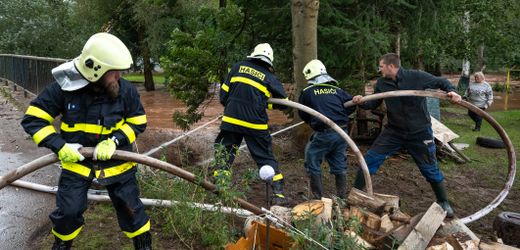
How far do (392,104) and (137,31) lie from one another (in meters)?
24.6

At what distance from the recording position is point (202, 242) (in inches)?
166

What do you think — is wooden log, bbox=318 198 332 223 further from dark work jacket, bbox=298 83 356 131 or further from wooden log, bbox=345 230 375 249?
dark work jacket, bbox=298 83 356 131

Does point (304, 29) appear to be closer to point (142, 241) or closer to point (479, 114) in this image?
point (479, 114)

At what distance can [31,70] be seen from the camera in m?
12.3

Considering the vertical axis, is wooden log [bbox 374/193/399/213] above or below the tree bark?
below

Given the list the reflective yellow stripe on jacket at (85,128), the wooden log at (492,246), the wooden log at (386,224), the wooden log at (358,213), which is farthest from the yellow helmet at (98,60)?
the wooden log at (492,246)

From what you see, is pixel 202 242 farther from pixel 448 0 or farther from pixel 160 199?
pixel 448 0

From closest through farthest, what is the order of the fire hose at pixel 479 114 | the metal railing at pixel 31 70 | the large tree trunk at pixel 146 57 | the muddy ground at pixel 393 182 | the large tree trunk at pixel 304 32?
1. the fire hose at pixel 479 114
2. the muddy ground at pixel 393 182
3. the large tree trunk at pixel 304 32
4. the metal railing at pixel 31 70
5. the large tree trunk at pixel 146 57

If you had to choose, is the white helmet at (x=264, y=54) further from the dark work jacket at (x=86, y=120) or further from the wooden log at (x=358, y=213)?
the wooden log at (x=358, y=213)

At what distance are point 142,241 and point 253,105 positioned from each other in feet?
6.65

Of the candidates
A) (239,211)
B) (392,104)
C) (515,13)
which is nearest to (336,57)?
(392,104)

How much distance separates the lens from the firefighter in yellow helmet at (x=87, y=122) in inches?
138

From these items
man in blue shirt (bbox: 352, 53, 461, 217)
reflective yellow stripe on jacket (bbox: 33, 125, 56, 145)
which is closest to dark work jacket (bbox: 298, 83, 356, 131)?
man in blue shirt (bbox: 352, 53, 461, 217)

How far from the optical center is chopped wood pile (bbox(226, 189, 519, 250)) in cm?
375
